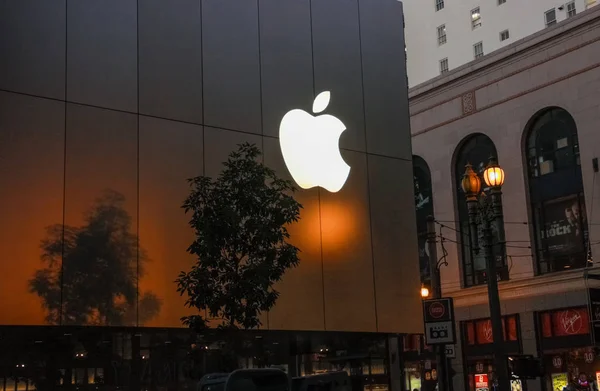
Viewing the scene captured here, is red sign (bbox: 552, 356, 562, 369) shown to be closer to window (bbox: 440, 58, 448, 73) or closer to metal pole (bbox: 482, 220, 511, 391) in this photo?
window (bbox: 440, 58, 448, 73)

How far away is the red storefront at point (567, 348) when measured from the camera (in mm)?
35481

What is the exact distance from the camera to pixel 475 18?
47688mm

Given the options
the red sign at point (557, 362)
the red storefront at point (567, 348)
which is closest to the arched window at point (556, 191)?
the red storefront at point (567, 348)

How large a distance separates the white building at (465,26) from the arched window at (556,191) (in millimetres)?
7984

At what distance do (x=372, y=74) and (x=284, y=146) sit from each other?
136 inches

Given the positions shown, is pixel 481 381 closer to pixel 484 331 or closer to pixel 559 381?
pixel 484 331

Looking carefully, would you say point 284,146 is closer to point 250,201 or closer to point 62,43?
point 250,201

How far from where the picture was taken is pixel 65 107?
47.3ft

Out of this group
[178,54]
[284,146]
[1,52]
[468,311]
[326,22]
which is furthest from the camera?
[468,311]

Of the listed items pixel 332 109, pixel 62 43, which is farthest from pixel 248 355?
pixel 62 43

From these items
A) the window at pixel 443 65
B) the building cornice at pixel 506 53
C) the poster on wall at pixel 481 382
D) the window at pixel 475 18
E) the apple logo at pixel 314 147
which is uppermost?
the window at pixel 475 18

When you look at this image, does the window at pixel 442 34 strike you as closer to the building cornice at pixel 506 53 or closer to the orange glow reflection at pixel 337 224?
the building cornice at pixel 506 53

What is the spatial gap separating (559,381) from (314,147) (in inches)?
949

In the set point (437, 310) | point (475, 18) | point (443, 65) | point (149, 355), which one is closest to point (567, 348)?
point (443, 65)
